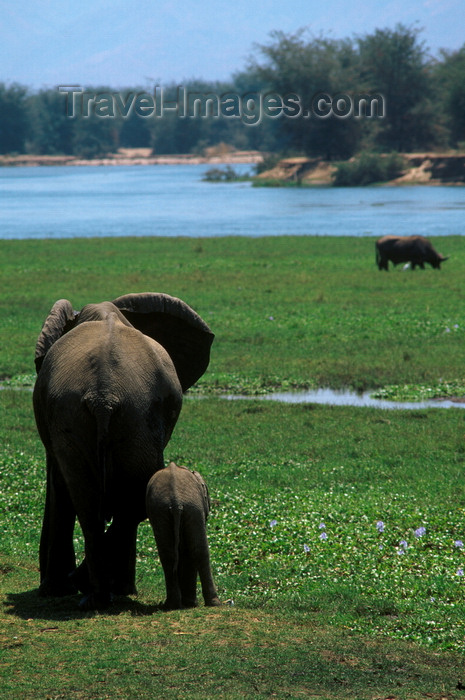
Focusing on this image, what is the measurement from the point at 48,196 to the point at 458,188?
38179 millimetres

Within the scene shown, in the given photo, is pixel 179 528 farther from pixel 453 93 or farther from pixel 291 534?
pixel 453 93

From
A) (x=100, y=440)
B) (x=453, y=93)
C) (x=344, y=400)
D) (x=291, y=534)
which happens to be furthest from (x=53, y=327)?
(x=453, y=93)

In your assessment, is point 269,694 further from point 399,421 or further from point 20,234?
point 20,234

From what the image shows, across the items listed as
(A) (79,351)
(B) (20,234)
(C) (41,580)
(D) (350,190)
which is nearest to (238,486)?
(C) (41,580)

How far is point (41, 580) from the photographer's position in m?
7.50

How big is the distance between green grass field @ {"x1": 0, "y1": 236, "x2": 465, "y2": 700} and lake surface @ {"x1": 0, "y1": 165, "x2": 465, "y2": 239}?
1182 inches

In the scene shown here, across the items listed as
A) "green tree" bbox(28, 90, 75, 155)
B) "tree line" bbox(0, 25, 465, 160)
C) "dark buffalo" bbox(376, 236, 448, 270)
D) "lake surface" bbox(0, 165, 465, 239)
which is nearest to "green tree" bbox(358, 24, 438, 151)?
"tree line" bbox(0, 25, 465, 160)

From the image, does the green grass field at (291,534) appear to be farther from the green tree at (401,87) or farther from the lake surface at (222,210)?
the green tree at (401,87)

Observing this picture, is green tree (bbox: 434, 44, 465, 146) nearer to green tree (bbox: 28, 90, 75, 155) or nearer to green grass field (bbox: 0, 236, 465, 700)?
green tree (bbox: 28, 90, 75, 155)

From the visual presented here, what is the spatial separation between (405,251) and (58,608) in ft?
92.4

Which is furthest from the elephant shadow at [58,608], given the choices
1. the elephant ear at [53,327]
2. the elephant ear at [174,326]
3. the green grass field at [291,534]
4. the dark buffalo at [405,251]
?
the dark buffalo at [405,251]

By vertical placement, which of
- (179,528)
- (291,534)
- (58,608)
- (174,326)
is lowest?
(291,534)

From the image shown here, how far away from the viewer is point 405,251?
33.9 metres

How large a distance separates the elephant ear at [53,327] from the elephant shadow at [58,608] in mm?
1714
